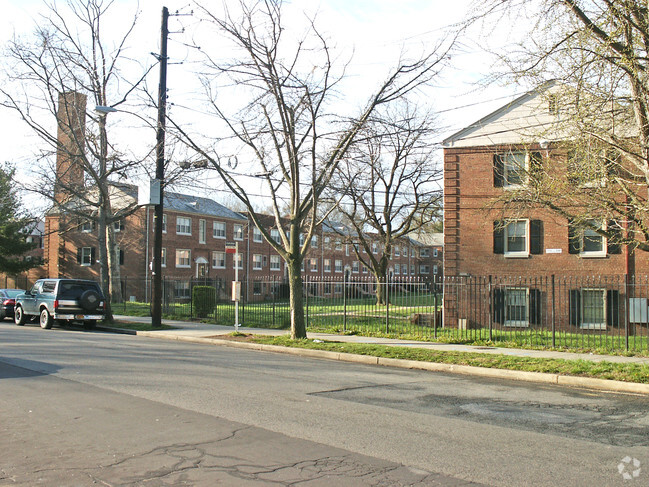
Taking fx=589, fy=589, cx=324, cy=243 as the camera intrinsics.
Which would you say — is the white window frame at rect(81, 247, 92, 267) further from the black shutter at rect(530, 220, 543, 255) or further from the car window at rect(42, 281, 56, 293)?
the black shutter at rect(530, 220, 543, 255)

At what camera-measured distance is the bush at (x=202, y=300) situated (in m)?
24.9

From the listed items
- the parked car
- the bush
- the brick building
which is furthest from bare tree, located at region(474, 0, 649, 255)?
the parked car

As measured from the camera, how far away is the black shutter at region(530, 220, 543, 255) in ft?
79.9

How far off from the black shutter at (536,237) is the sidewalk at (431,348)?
1006 cm

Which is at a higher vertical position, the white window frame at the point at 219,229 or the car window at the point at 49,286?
the white window frame at the point at 219,229

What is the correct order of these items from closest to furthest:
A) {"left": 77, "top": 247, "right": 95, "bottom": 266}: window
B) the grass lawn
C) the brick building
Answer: the grass lawn → the brick building → {"left": 77, "top": 247, "right": 95, "bottom": 266}: window

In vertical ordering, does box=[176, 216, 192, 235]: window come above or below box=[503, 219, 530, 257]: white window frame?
above

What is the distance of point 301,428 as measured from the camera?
22.4 ft

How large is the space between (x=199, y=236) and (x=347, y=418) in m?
44.1

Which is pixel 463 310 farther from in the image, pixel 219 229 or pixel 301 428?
pixel 219 229

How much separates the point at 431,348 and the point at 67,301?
13.6 meters

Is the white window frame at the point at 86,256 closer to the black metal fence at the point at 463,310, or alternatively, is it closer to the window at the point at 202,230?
the window at the point at 202,230

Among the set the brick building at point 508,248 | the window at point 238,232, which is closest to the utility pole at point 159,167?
the brick building at point 508,248

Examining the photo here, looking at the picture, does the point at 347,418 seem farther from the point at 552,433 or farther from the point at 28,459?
the point at 28,459
